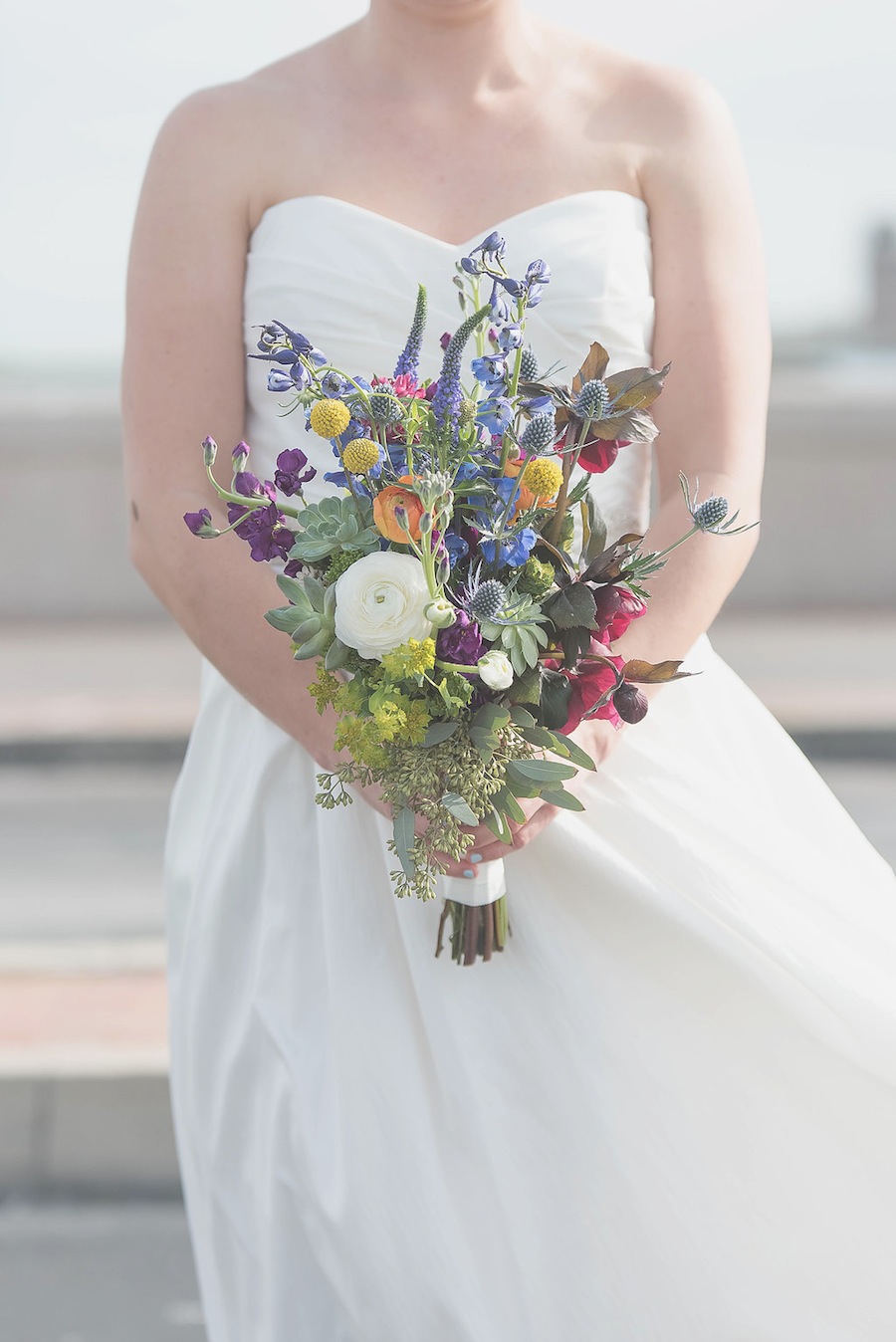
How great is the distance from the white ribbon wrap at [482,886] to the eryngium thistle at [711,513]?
46 centimetres

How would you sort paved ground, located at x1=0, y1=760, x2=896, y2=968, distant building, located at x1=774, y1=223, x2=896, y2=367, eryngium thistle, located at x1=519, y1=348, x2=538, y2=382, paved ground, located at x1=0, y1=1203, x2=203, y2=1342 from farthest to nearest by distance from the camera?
distant building, located at x1=774, y1=223, x2=896, y2=367 → paved ground, located at x1=0, y1=760, x2=896, y2=968 → paved ground, located at x1=0, y1=1203, x2=203, y2=1342 → eryngium thistle, located at x1=519, y1=348, x2=538, y2=382

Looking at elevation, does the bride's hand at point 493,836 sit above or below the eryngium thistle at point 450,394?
below

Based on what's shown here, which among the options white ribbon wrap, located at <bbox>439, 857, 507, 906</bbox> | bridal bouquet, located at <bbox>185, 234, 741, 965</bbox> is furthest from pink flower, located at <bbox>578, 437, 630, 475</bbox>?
white ribbon wrap, located at <bbox>439, 857, 507, 906</bbox>

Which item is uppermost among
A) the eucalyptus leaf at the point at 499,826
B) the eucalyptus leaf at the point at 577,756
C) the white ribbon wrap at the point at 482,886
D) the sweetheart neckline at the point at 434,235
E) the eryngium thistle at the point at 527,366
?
the sweetheart neckline at the point at 434,235

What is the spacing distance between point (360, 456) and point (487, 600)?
17cm

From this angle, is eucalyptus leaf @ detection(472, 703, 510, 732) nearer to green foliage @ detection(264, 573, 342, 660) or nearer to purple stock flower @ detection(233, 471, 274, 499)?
green foliage @ detection(264, 573, 342, 660)

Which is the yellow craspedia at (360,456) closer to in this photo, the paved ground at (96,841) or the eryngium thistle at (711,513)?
the eryngium thistle at (711,513)

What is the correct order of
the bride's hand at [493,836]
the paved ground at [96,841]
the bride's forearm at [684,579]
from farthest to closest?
1. the paved ground at [96,841]
2. the bride's forearm at [684,579]
3. the bride's hand at [493,836]

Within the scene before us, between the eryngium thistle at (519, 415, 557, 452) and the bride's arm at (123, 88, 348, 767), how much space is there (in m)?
0.54

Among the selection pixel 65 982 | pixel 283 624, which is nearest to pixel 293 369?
pixel 283 624

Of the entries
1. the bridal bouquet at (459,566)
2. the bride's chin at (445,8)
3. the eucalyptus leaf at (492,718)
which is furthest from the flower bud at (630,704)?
the bride's chin at (445,8)

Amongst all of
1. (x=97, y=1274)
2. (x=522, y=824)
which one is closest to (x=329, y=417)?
(x=522, y=824)

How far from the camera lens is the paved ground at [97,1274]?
2365 millimetres

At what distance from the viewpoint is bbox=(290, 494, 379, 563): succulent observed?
126cm
